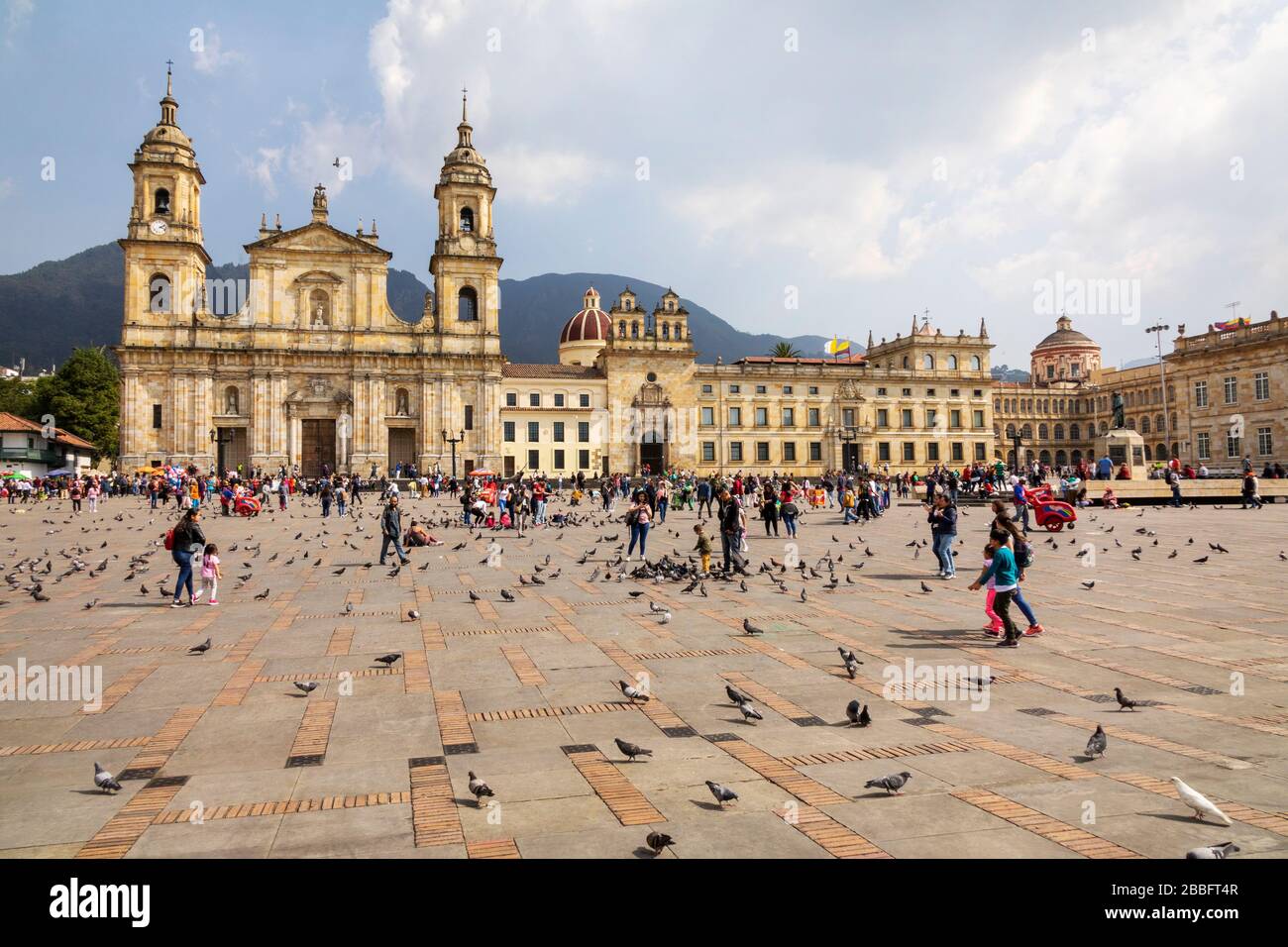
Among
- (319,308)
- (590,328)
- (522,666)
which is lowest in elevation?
(522,666)

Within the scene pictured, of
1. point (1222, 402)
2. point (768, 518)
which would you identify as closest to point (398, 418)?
point (768, 518)

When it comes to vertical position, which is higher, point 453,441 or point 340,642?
point 453,441

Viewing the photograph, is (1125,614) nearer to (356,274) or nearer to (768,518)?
(768,518)

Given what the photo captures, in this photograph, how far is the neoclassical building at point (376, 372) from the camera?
5528 centimetres

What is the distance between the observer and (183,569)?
37.5 ft

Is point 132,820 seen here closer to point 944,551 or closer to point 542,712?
point 542,712

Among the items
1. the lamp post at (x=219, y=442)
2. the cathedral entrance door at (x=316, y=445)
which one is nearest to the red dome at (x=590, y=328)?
the cathedral entrance door at (x=316, y=445)

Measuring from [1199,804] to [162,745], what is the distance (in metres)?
6.56

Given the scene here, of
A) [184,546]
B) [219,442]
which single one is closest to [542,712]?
[184,546]

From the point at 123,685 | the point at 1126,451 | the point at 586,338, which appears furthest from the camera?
the point at 586,338

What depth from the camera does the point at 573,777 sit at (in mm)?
5145

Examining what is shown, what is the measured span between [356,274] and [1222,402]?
58.8 m

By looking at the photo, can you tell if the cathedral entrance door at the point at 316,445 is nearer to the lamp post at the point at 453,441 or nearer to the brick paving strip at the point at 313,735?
the lamp post at the point at 453,441

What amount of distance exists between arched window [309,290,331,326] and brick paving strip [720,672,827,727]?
5708 cm
